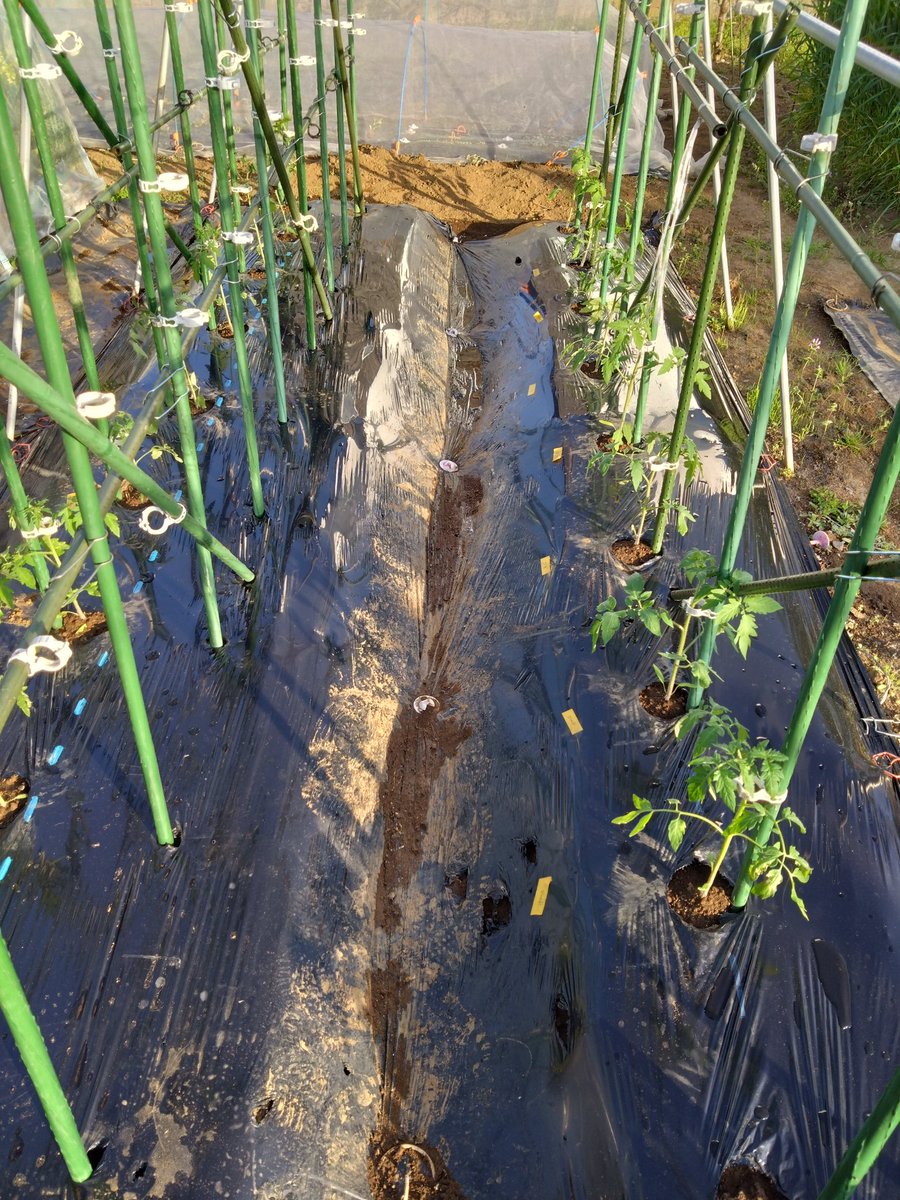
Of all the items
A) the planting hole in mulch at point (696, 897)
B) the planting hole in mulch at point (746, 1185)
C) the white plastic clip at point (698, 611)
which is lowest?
the planting hole in mulch at point (746, 1185)

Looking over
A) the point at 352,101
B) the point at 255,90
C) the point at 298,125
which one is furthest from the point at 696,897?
the point at 352,101

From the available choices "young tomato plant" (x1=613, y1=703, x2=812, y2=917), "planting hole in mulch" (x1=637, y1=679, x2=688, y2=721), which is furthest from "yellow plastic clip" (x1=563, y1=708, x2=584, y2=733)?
"young tomato plant" (x1=613, y1=703, x2=812, y2=917)

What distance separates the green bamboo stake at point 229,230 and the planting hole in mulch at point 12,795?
1325 mm

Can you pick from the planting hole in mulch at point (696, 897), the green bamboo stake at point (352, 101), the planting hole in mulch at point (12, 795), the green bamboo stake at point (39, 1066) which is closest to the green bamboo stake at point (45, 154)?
the planting hole in mulch at point (12, 795)

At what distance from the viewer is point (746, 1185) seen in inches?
68.9

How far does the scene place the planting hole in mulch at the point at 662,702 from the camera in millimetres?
2648

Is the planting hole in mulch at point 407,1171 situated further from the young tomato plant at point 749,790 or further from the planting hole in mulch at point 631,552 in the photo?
the planting hole in mulch at point 631,552

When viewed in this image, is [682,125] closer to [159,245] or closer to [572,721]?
[159,245]

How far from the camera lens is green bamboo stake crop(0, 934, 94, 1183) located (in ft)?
4.22

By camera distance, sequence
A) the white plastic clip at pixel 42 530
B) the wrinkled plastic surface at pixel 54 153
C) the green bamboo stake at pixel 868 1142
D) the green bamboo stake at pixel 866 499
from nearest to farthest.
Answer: the green bamboo stake at pixel 868 1142 < the green bamboo stake at pixel 866 499 < the white plastic clip at pixel 42 530 < the wrinkled plastic surface at pixel 54 153

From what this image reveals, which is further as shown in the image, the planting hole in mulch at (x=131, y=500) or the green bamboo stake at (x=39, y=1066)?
the planting hole in mulch at (x=131, y=500)

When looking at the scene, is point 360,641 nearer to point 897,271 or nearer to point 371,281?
point 371,281

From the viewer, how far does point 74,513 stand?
105 inches

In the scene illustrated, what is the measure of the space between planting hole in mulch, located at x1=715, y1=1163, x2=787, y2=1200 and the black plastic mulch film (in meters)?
0.03
